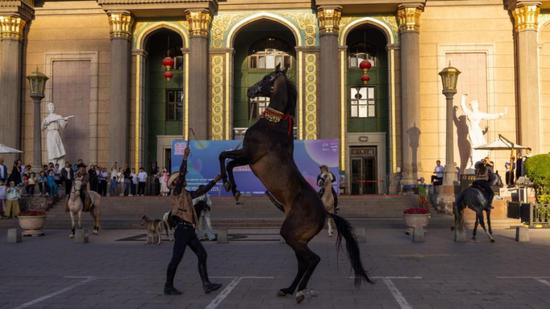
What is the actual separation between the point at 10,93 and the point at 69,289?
2980cm

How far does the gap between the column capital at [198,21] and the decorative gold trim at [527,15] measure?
18453mm

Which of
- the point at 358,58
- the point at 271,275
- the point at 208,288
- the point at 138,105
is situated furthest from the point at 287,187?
the point at 358,58

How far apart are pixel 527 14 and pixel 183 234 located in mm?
30678

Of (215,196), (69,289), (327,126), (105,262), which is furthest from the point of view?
(327,126)

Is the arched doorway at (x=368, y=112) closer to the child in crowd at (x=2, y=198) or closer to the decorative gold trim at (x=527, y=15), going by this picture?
the decorative gold trim at (x=527, y=15)

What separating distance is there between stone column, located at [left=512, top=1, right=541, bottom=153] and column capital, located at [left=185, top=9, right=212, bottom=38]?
727 inches

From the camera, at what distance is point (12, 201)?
25016mm

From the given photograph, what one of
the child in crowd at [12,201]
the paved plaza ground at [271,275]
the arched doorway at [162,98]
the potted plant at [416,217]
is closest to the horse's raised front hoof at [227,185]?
the paved plaza ground at [271,275]

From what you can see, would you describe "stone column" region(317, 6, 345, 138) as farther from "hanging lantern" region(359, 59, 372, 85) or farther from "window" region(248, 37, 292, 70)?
"window" region(248, 37, 292, 70)

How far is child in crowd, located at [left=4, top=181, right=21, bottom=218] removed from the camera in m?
24.7

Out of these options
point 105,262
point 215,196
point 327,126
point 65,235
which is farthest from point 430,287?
point 327,126

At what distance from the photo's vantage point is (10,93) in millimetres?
35312

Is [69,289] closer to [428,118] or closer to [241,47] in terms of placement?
[428,118]

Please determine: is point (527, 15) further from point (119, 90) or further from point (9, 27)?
point (9, 27)
